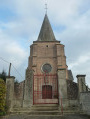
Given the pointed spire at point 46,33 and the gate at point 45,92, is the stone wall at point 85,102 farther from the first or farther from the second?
the pointed spire at point 46,33

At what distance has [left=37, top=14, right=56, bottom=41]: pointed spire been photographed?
27.7 meters

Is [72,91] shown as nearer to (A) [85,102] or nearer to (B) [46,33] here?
(A) [85,102]

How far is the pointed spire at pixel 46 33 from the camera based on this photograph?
27661mm

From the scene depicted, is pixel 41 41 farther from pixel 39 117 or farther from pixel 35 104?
pixel 39 117

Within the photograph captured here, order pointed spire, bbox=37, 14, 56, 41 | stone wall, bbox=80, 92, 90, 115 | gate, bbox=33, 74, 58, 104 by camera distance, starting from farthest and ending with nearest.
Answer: pointed spire, bbox=37, 14, 56, 41 → gate, bbox=33, 74, 58, 104 → stone wall, bbox=80, 92, 90, 115

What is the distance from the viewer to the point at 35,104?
10562mm

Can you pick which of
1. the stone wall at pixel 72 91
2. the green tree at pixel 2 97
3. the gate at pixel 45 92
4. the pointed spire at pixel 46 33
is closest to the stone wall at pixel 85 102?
the stone wall at pixel 72 91

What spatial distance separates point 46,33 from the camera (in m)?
28.8

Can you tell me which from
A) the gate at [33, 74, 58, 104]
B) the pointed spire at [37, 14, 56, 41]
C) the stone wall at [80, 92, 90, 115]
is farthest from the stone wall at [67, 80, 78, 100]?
the pointed spire at [37, 14, 56, 41]

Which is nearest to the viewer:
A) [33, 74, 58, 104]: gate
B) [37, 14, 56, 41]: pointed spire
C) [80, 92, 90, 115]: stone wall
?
[80, 92, 90, 115]: stone wall

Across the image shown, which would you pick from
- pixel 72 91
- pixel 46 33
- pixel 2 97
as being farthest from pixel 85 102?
pixel 46 33

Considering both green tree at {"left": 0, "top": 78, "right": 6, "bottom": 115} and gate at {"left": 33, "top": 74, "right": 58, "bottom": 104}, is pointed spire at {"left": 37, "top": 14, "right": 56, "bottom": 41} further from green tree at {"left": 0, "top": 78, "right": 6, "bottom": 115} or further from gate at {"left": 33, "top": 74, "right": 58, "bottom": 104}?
green tree at {"left": 0, "top": 78, "right": 6, "bottom": 115}

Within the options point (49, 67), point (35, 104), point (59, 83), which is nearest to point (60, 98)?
point (59, 83)

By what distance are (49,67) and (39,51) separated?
363 centimetres
